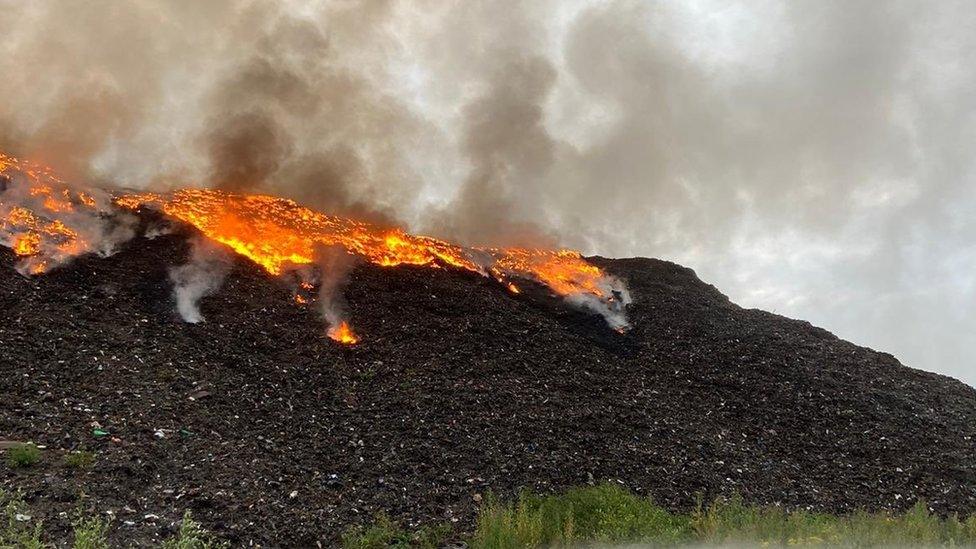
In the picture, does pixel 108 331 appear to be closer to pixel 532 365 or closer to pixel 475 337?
pixel 475 337

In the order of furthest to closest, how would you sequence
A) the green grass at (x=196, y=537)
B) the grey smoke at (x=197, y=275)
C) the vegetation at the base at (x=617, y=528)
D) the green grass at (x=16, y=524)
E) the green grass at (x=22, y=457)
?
the grey smoke at (x=197, y=275)
the green grass at (x=22, y=457)
the vegetation at the base at (x=617, y=528)
the green grass at (x=196, y=537)
the green grass at (x=16, y=524)

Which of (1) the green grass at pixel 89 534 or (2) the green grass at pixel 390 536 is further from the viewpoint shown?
(2) the green grass at pixel 390 536

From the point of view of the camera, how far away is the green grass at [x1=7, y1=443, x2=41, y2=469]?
24.9 feet

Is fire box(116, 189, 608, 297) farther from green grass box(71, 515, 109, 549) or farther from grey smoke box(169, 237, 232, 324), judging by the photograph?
green grass box(71, 515, 109, 549)

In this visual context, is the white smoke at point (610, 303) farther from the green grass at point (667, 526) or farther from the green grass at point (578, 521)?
the green grass at point (578, 521)

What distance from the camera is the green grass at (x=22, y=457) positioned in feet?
24.9

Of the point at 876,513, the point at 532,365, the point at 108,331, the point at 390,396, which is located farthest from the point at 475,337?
the point at 876,513

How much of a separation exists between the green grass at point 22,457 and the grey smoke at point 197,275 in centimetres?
499

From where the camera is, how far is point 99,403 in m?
9.50

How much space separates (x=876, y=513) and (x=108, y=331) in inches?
565

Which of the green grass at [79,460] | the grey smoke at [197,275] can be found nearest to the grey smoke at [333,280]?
the grey smoke at [197,275]

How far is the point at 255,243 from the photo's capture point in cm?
1723

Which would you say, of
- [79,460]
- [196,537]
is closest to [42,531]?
[196,537]

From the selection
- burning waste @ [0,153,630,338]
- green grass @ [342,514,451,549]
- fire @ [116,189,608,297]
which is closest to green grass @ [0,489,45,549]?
green grass @ [342,514,451,549]
